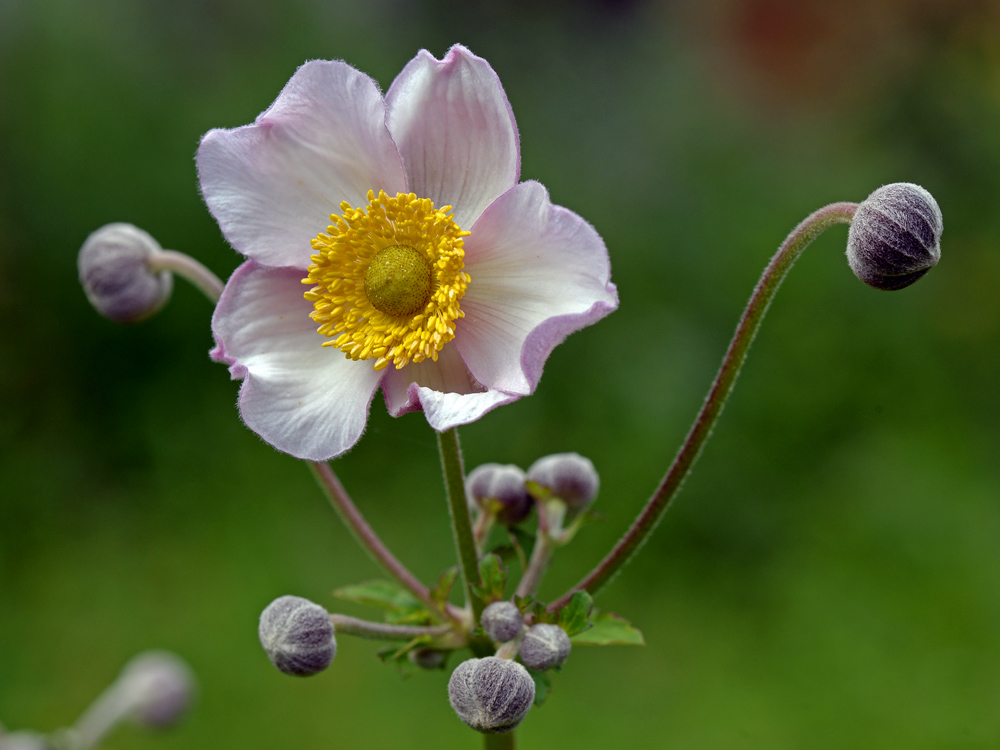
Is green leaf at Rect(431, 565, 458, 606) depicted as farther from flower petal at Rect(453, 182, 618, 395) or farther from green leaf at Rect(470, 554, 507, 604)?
flower petal at Rect(453, 182, 618, 395)

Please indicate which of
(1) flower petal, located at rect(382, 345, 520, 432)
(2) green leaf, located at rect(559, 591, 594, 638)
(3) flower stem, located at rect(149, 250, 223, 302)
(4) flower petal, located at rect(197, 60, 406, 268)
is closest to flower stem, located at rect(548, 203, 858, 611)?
(2) green leaf, located at rect(559, 591, 594, 638)

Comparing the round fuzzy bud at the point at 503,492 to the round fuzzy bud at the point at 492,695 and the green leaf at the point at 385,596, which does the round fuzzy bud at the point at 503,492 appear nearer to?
the green leaf at the point at 385,596

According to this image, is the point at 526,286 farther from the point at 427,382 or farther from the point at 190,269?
the point at 190,269

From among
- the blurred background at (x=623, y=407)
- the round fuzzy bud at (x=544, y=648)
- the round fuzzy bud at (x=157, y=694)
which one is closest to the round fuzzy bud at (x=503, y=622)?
the round fuzzy bud at (x=544, y=648)

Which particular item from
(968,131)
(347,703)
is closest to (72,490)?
(347,703)

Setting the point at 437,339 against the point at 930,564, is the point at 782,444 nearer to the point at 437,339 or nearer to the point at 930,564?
the point at 930,564

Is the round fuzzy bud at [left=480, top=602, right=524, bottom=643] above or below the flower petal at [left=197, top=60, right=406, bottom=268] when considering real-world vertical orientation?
below
